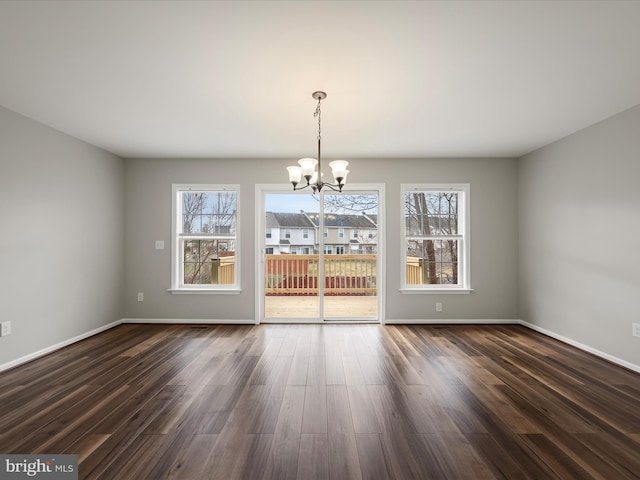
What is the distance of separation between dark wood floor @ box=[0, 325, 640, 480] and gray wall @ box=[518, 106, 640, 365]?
419 millimetres

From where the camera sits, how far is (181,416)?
6.84ft

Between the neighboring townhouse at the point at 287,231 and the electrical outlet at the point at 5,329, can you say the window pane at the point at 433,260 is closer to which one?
the neighboring townhouse at the point at 287,231

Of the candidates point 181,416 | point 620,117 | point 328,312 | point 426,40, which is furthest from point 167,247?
point 620,117

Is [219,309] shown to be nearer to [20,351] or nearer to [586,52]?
[20,351]

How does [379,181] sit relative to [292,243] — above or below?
above

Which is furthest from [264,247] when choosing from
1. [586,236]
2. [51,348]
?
[586,236]

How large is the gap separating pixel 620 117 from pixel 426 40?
252 cm

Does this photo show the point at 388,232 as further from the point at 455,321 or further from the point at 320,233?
the point at 455,321

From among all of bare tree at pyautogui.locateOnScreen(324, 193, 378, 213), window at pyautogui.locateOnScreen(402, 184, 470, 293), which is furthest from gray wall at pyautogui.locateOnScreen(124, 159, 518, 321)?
bare tree at pyautogui.locateOnScreen(324, 193, 378, 213)

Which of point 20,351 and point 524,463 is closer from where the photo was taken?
point 524,463

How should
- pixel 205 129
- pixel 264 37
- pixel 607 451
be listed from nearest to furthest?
pixel 607 451 < pixel 264 37 < pixel 205 129

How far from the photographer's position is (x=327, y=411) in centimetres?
215

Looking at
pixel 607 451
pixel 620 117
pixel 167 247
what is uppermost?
pixel 620 117

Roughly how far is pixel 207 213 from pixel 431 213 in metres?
3.40
